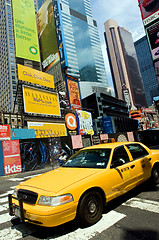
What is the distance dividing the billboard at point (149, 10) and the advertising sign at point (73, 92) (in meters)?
29.6

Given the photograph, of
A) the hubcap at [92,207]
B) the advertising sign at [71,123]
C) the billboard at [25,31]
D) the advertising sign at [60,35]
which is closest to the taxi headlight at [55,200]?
the hubcap at [92,207]

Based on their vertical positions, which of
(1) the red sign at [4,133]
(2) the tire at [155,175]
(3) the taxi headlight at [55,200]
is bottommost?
(2) the tire at [155,175]

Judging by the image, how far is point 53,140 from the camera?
52.7 ft

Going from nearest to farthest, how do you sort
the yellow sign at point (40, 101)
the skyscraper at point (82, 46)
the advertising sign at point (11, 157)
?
the advertising sign at point (11, 157) < the yellow sign at point (40, 101) < the skyscraper at point (82, 46)

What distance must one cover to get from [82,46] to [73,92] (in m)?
112

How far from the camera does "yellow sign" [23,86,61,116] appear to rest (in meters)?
34.5

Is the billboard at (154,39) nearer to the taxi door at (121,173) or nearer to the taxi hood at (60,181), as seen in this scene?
the taxi door at (121,173)

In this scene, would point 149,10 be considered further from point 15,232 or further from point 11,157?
point 15,232

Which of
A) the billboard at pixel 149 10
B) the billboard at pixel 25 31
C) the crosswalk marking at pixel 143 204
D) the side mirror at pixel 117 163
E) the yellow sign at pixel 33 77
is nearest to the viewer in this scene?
the crosswalk marking at pixel 143 204

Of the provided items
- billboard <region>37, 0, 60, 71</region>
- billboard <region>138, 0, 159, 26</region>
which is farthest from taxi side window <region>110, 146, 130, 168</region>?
billboard <region>37, 0, 60, 71</region>

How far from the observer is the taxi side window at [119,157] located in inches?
150

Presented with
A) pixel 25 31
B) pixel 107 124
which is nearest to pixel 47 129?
pixel 25 31

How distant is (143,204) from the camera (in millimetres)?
3742

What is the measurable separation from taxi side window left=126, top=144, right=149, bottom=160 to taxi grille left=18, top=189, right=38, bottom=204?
2749 millimetres
